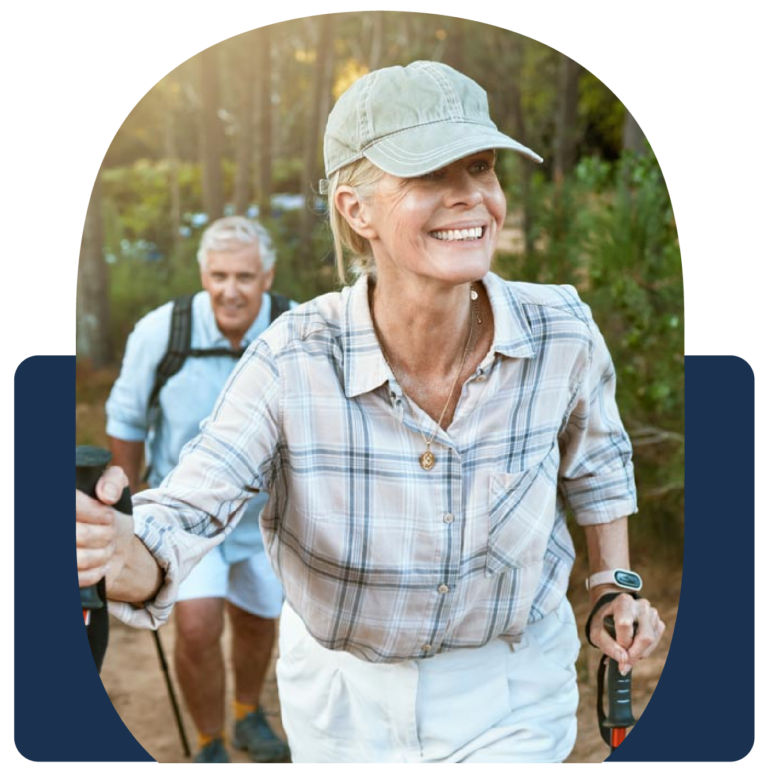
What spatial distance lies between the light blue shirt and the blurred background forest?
7cm

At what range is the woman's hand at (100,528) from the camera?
178 cm

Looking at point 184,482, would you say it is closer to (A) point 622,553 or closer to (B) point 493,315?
(B) point 493,315

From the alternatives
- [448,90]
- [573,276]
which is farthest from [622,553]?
[448,90]

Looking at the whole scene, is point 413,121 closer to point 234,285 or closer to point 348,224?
point 348,224

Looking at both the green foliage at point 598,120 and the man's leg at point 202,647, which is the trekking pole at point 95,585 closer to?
the man's leg at point 202,647

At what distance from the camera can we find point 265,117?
319cm

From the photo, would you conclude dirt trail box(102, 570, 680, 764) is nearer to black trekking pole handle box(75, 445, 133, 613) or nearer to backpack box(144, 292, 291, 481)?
backpack box(144, 292, 291, 481)

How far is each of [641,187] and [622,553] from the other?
94 cm

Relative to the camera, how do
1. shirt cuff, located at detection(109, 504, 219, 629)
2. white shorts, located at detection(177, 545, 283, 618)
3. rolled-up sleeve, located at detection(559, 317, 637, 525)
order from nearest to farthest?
shirt cuff, located at detection(109, 504, 219, 629) → rolled-up sleeve, located at detection(559, 317, 637, 525) → white shorts, located at detection(177, 545, 283, 618)

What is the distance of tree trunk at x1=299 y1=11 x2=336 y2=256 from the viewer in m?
2.84

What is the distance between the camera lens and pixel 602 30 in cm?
236

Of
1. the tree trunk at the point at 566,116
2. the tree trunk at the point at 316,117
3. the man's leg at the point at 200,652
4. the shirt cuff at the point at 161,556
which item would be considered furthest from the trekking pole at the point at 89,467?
the man's leg at the point at 200,652

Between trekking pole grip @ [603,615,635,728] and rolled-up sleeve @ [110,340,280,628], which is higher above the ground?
rolled-up sleeve @ [110,340,280,628]

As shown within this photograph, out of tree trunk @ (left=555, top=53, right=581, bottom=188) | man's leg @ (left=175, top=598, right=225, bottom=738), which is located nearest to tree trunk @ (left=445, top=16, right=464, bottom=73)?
tree trunk @ (left=555, top=53, right=581, bottom=188)
